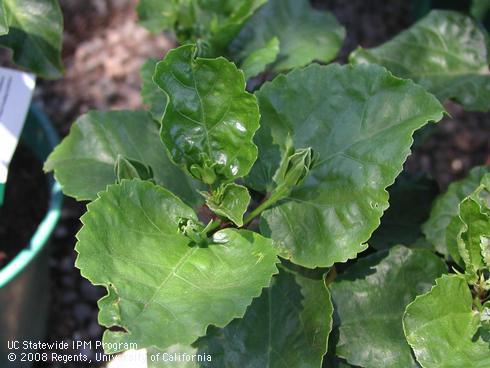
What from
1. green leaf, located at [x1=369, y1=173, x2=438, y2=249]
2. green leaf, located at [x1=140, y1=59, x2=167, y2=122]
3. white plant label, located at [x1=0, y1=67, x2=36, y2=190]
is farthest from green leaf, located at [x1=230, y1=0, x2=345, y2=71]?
white plant label, located at [x1=0, y1=67, x2=36, y2=190]

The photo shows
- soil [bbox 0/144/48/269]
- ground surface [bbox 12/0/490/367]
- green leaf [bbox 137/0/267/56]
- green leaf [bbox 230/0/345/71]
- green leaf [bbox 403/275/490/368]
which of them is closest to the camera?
green leaf [bbox 403/275/490/368]

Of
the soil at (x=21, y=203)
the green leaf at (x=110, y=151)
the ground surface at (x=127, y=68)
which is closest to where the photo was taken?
the green leaf at (x=110, y=151)

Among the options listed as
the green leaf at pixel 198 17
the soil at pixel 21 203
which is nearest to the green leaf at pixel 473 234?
the green leaf at pixel 198 17

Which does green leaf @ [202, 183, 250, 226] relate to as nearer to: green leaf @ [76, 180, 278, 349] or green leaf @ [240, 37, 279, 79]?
green leaf @ [76, 180, 278, 349]

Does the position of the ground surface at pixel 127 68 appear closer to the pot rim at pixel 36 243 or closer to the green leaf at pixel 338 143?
the pot rim at pixel 36 243

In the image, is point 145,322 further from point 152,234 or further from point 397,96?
point 397,96

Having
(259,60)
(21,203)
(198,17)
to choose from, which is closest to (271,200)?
(259,60)

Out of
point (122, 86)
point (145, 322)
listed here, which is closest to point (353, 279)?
point (145, 322)
